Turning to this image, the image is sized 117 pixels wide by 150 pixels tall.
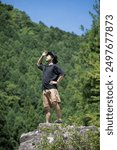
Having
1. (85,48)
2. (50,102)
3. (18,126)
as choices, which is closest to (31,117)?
(18,126)

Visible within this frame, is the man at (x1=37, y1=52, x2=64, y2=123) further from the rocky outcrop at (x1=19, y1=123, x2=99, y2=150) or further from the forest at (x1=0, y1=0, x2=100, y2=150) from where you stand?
the forest at (x1=0, y1=0, x2=100, y2=150)

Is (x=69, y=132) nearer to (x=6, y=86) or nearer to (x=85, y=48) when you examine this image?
(x=85, y=48)

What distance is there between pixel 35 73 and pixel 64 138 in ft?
319

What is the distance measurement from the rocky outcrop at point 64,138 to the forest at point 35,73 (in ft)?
8.59

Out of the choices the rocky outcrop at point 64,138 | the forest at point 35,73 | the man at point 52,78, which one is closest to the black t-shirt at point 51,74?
the man at point 52,78

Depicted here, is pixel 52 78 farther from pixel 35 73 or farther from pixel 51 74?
pixel 35 73

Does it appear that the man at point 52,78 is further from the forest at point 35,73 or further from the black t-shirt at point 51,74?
the forest at point 35,73

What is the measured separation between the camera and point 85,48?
22.0 meters

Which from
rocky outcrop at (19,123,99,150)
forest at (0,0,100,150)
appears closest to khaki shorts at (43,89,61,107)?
rocky outcrop at (19,123,99,150)

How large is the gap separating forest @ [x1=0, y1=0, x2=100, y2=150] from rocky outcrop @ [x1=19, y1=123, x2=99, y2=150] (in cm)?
262

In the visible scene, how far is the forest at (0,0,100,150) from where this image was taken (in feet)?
69.3

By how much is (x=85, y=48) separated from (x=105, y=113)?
16.5m

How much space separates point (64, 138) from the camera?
9.99 m

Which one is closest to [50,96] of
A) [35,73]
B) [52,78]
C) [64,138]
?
[52,78]
